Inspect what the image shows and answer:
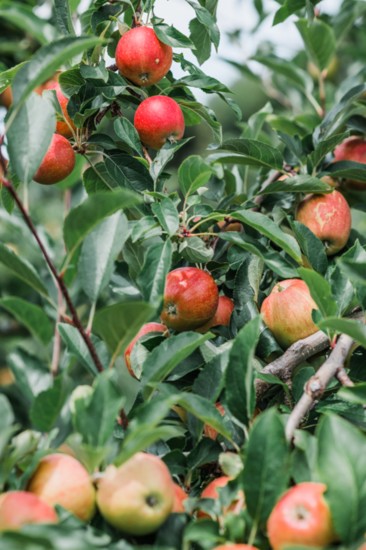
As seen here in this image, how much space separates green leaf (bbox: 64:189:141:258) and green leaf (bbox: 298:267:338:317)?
0.86ft

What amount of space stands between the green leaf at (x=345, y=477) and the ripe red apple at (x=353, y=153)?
0.89m

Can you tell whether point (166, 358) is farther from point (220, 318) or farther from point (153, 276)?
point (220, 318)

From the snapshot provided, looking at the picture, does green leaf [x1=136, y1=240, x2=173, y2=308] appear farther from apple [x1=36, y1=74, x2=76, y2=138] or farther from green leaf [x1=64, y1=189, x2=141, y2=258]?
apple [x1=36, y1=74, x2=76, y2=138]

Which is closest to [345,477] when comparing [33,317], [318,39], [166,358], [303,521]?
[303,521]

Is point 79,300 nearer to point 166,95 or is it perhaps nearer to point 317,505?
point 166,95

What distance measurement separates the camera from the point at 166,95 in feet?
4.27

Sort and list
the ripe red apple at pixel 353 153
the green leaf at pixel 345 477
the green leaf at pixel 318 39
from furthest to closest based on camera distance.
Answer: the green leaf at pixel 318 39 → the ripe red apple at pixel 353 153 → the green leaf at pixel 345 477

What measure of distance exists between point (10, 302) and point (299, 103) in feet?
6.79

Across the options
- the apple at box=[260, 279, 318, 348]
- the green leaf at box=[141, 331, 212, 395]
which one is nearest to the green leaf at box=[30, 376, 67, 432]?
the green leaf at box=[141, 331, 212, 395]

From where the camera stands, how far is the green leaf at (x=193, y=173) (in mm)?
1112

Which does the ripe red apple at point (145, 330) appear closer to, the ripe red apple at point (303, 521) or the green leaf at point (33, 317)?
the green leaf at point (33, 317)

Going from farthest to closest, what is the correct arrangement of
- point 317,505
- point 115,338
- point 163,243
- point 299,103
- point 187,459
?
1. point 299,103
2. point 163,243
3. point 187,459
4. point 115,338
5. point 317,505

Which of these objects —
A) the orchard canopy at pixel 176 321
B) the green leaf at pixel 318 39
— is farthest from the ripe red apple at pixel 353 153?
the green leaf at pixel 318 39

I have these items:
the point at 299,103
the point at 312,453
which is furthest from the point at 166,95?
the point at 299,103
